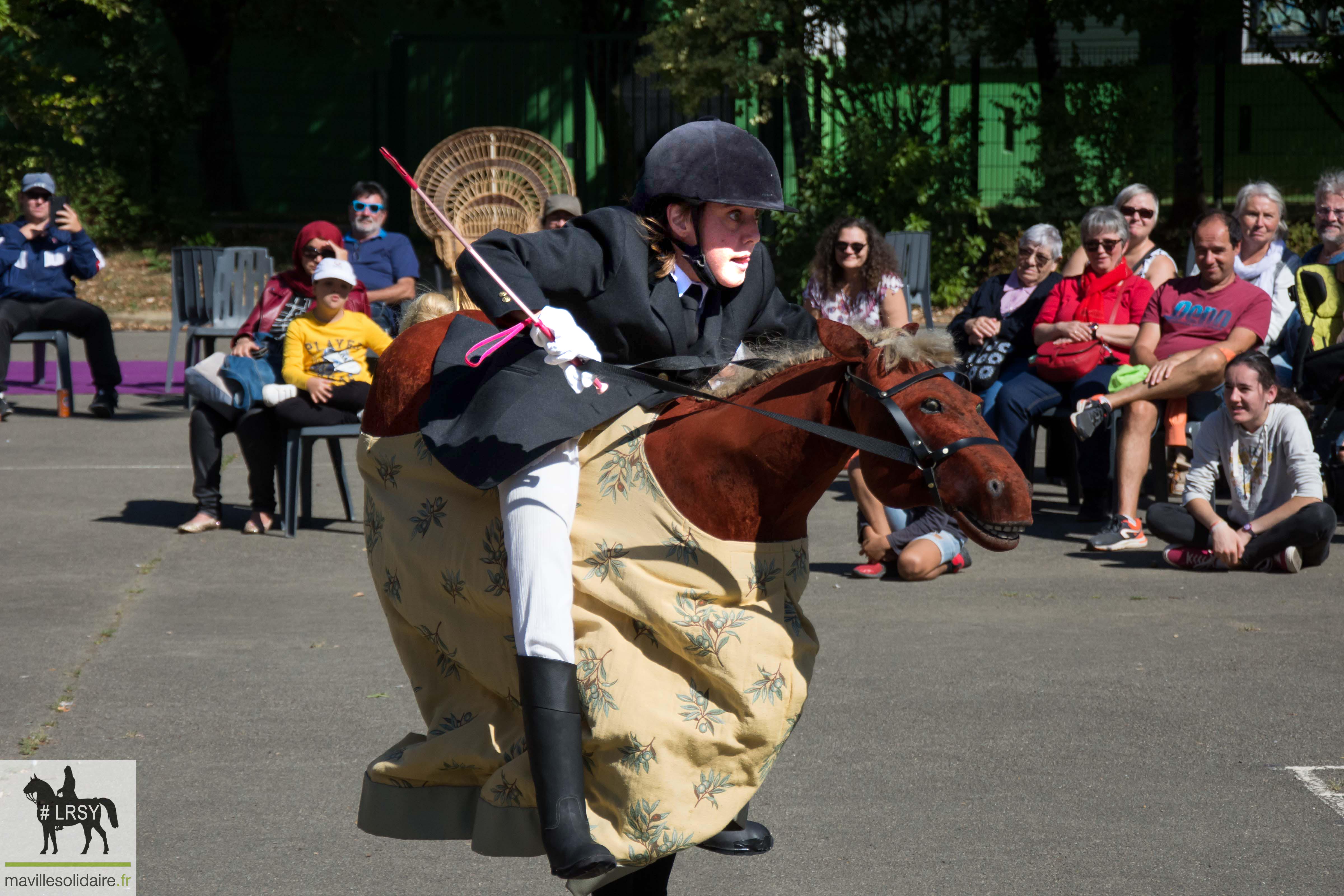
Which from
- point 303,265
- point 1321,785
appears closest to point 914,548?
point 1321,785

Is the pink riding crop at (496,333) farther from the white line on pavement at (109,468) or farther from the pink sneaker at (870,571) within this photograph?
the white line on pavement at (109,468)

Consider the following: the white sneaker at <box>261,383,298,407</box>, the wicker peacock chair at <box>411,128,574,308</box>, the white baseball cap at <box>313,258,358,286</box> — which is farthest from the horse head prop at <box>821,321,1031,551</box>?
the wicker peacock chair at <box>411,128,574,308</box>

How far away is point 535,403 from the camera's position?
3.03m

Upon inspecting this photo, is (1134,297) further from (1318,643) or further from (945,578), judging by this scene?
(1318,643)

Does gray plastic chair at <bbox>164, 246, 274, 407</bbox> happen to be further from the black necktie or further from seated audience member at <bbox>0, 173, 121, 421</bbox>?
the black necktie

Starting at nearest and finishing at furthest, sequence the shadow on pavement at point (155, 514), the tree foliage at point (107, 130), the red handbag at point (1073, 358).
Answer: the shadow on pavement at point (155, 514) < the red handbag at point (1073, 358) < the tree foliage at point (107, 130)

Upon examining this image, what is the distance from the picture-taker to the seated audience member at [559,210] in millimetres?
10445

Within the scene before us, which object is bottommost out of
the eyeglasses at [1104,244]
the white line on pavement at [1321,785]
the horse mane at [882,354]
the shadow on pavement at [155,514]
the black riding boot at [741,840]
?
the white line on pavement at [1321,785]

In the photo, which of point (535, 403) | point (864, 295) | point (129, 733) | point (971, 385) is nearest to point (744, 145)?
point (535, 403)

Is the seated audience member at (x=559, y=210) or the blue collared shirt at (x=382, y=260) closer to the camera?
the seated audience member at (x=559, y=210)

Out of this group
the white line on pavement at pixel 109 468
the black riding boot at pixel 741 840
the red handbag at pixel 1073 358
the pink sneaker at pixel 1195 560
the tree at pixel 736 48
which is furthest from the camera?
the tree at pixel 736 48

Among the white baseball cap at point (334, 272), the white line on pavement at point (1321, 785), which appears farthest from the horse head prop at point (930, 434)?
the white baseball cap at point (334, 272)

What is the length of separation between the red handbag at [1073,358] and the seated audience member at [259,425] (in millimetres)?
4080

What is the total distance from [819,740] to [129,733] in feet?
7.65
